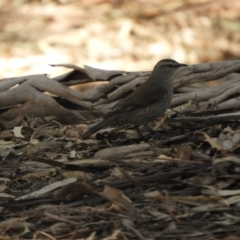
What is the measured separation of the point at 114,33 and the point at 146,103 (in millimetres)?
4304

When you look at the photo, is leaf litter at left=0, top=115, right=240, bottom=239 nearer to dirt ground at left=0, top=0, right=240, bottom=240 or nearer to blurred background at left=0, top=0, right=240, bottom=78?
dirt ground at left=0, top=0, right=240, bottom=240

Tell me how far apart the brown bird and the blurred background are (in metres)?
3.19

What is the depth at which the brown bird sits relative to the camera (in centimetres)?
575

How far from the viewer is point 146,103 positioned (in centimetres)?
600

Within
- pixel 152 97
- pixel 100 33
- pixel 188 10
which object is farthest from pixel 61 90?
pixel 188 10

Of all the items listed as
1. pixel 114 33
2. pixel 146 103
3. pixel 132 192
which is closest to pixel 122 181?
pixel 132 192

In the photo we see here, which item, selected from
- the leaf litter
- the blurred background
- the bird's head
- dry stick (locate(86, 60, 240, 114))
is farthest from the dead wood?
the blurred background

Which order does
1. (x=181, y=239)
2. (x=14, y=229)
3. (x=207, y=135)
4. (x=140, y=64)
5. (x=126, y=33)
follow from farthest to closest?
(x=126, y=33), (x=140, y=64), (x=207, y=135), (x=14, y=229), (x=181, y=239)

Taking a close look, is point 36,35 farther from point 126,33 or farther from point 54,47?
point 126,33

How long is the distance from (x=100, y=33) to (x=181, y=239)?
6.79 meters

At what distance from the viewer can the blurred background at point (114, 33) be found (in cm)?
962

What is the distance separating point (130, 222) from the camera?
3768 mm

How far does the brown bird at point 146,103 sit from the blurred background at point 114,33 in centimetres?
319

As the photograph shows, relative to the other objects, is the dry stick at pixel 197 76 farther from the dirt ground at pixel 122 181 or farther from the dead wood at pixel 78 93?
the dirt ground at pixel 122 181
